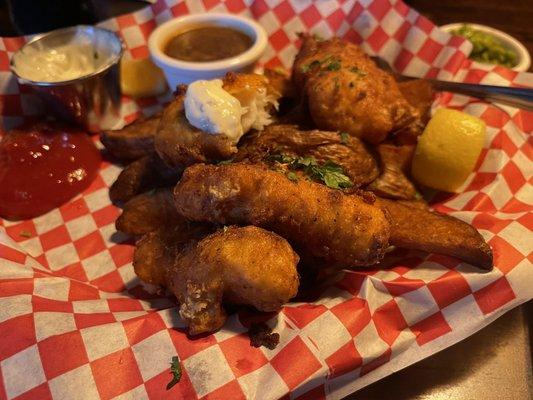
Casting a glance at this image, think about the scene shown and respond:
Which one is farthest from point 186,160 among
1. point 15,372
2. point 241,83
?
point 15,372

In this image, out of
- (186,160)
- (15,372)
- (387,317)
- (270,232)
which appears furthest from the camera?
(186,160)

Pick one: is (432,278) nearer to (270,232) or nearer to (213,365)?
(270,232)

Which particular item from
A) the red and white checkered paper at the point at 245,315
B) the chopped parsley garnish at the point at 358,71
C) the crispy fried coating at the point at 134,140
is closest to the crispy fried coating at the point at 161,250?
the red and white checkered paper at the point at 245,315

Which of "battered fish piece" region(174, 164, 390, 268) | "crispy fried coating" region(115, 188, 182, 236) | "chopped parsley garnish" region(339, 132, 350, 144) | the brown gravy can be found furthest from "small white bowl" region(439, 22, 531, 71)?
"crispy fried coating" region(115, 188, 182, 236)

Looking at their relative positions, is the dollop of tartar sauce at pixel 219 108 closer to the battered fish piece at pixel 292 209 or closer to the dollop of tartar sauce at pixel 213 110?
the dollop of tartar sauce at pixel 213 110

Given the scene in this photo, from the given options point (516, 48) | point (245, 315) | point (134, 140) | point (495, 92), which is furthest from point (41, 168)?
point (516, 48)

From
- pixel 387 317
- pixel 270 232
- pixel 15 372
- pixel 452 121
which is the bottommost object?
pixel 15 372
